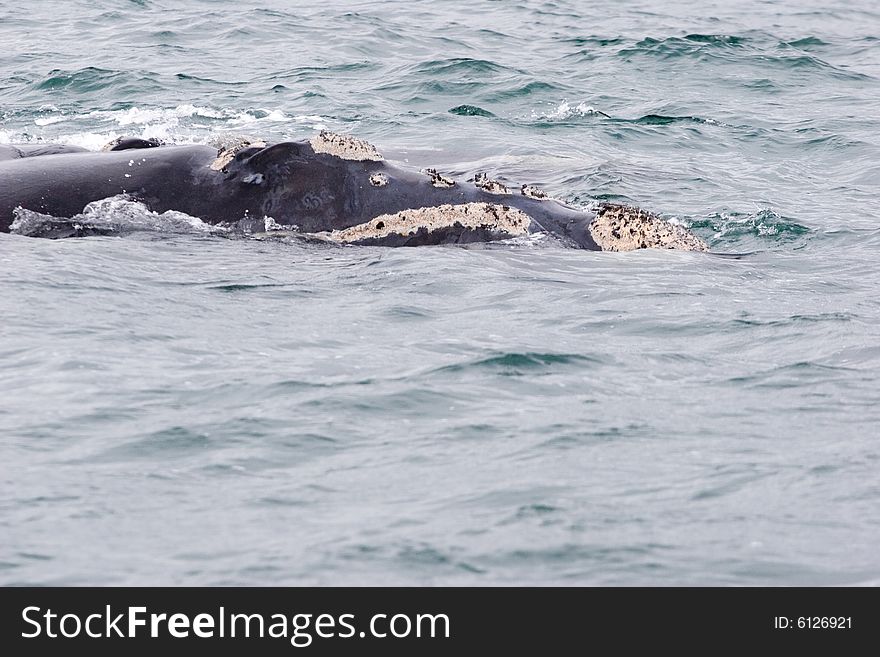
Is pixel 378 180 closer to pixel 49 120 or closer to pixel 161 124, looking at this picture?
pixel 161 124

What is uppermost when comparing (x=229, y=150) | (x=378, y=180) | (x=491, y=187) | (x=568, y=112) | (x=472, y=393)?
(x=229, y=150)

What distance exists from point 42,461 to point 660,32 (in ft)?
76.8

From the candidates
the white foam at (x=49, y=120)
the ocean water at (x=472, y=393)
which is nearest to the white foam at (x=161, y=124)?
the white foam at (x=49, y=120)

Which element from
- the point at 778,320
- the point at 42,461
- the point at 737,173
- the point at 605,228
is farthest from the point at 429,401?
the point at 737,173

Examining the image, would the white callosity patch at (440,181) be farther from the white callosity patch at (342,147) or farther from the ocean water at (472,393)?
the ocean water at (472,393)

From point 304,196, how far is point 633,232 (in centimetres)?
309

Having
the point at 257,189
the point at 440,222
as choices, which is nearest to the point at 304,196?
the point at 257,189

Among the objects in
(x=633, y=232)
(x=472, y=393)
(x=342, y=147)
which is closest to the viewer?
(x=472, y=393)

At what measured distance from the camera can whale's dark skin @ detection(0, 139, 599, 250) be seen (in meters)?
12.4

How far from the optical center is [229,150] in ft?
41.4

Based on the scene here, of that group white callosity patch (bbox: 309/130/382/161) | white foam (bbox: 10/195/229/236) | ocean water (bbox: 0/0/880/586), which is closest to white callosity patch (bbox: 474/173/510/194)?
ocean water (bbox: 0/0/880/586)
